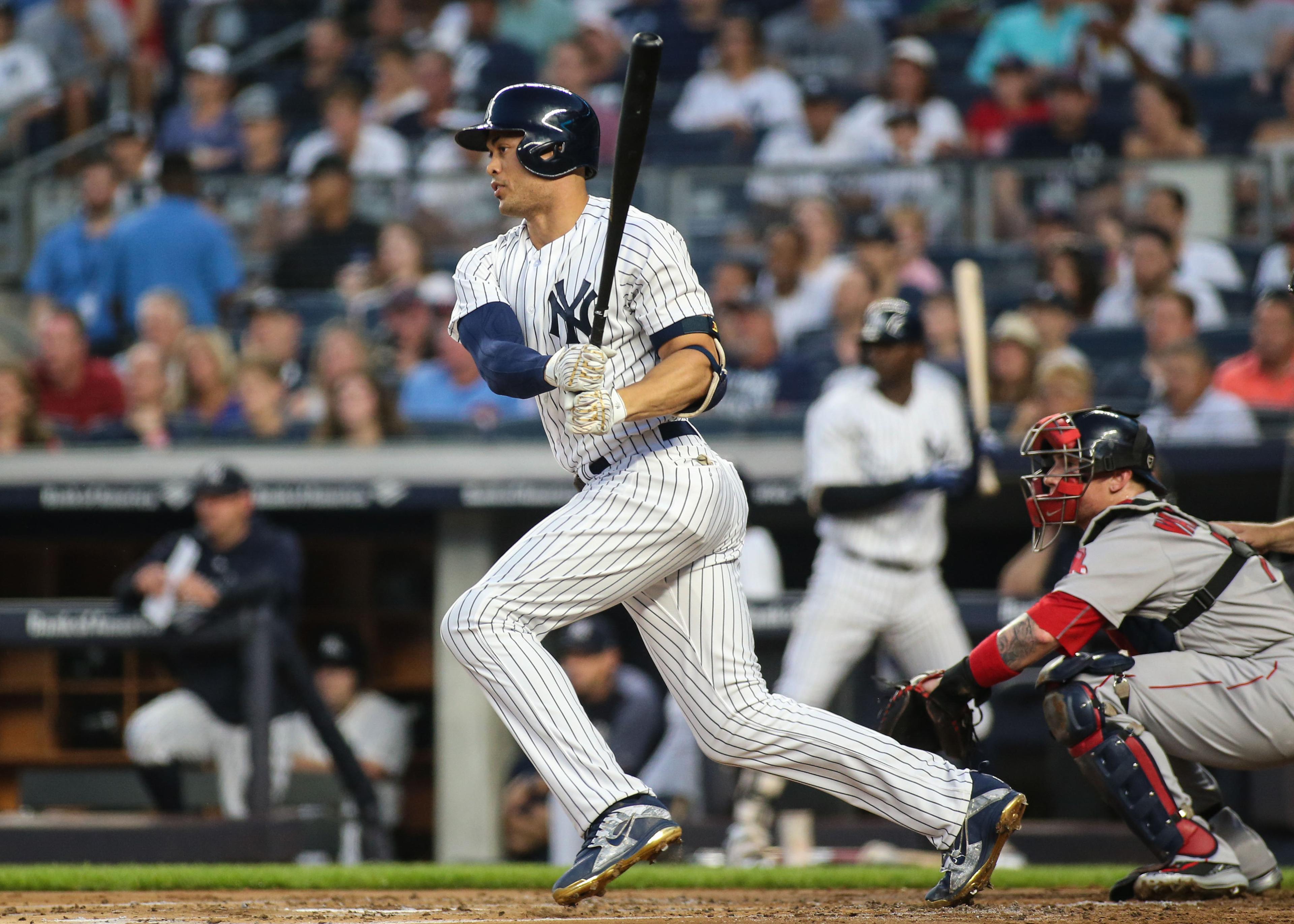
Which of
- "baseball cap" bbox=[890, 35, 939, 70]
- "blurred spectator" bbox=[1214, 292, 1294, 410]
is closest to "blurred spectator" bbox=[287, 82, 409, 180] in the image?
"baseball cap" bbox=[890, 35, 939, 70]

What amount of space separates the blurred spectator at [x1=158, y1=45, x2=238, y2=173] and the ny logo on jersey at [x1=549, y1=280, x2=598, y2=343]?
6.67m

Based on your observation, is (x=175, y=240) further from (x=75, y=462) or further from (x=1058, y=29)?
(x=1058, y=29)

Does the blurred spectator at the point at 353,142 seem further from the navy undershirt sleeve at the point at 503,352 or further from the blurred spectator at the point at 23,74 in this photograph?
the navy undershirt sleeve at the point at 503,352

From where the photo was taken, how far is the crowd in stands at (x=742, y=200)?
718 centimetres

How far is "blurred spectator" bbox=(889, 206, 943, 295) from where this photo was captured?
777 cm

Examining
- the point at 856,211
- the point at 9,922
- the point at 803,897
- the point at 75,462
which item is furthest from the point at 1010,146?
the point at 9,922

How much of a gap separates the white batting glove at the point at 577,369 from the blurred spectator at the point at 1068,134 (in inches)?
222

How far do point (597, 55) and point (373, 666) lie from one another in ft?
13.8

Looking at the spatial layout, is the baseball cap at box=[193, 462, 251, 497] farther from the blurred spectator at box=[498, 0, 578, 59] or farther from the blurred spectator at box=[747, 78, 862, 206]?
the blurred spectator at box=[498, 0, 578, 59]

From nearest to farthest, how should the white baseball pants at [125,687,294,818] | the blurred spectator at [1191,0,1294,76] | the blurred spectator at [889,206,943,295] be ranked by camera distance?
the white baseball pants at [125,687,294,818] < the blurred spectator at [889,206,943,295] < the blurred spectator at [1191,0,1294,76]

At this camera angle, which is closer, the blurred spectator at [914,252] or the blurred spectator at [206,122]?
the blurred spectator at [914,252]

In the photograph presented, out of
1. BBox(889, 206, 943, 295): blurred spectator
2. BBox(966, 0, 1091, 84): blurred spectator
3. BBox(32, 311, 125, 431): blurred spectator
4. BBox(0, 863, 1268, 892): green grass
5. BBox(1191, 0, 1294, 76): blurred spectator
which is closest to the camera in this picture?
BBox(0, 863, 1268, 892): green grass

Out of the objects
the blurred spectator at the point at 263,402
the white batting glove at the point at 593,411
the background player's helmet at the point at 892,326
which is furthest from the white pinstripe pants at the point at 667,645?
the blurred spectator at the point at 263,402

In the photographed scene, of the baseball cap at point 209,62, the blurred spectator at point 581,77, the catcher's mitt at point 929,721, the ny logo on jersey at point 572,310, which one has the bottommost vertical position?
the catcher's mitt at point 929,721
